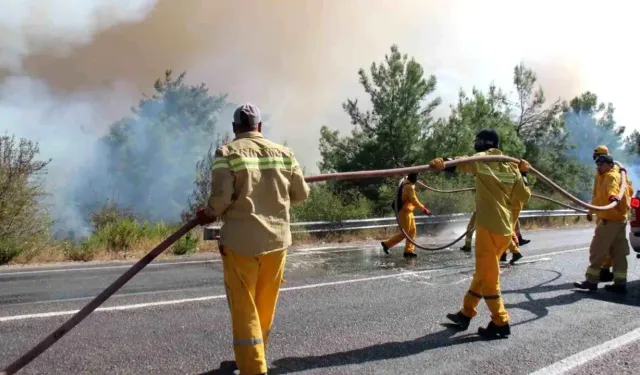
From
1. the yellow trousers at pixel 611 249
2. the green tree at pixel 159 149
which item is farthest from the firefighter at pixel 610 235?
the green tree at pixel 159 149

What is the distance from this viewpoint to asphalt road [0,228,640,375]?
383 cm

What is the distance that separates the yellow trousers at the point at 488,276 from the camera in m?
4.52

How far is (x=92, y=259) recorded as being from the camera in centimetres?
921

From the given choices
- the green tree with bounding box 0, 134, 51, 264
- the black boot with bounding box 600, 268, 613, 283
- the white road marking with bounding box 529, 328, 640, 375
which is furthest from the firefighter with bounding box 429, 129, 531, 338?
the green tree with bounding box 0, 134, 51, 264

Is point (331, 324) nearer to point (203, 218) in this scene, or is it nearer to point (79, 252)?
point (203, 218)

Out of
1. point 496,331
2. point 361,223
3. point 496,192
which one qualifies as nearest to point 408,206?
point 361,223

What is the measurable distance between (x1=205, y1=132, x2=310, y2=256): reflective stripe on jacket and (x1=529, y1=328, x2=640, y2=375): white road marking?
6.98 ft

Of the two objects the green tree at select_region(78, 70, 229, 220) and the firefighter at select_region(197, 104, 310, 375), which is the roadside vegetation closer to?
the green tree at select_region(78, 70, 229, 220)

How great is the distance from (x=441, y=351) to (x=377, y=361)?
60 centimetres

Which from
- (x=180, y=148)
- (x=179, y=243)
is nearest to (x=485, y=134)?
(x=179, y=243)

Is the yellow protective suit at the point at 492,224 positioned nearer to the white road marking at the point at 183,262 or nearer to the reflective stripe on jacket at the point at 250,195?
the reflective stripe on jacket at the point at 250,195

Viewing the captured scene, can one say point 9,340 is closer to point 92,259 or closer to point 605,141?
point 92,259

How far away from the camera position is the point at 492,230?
4.62 metres

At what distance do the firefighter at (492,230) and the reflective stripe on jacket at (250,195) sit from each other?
164cm
